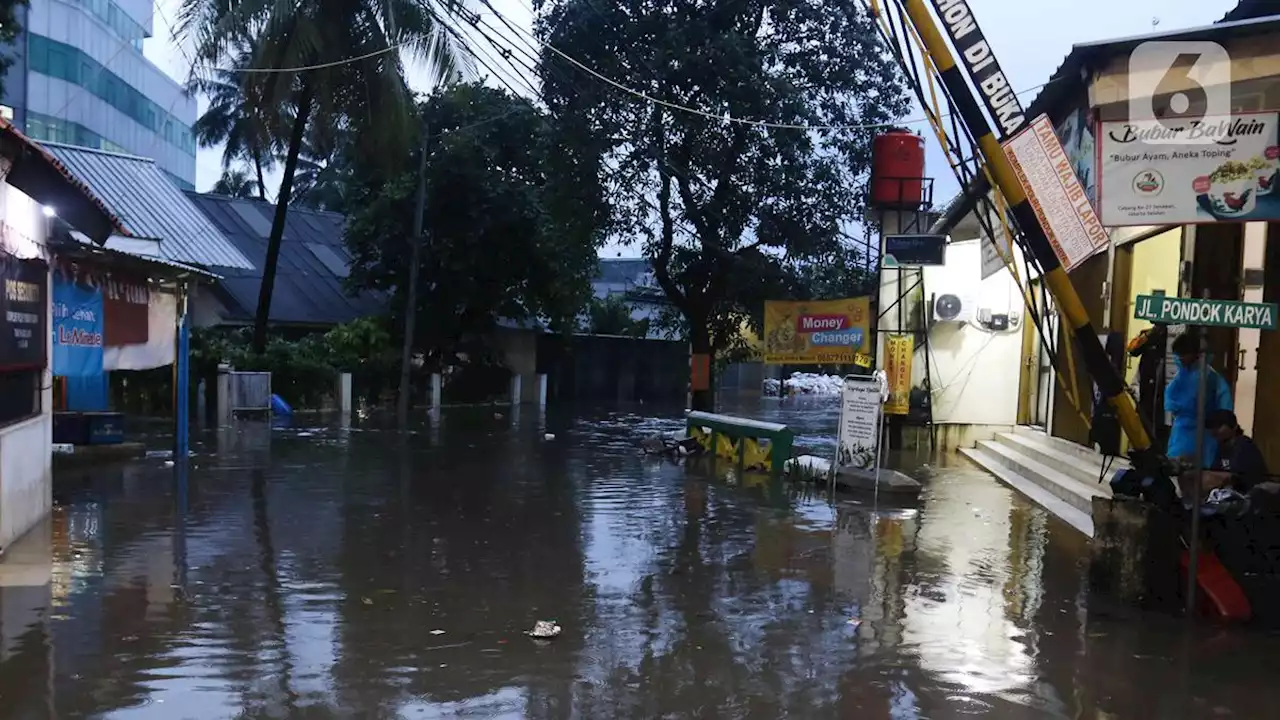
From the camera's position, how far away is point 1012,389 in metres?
18.8

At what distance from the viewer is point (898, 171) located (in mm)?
18625

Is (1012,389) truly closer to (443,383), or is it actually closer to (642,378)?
(443,383)

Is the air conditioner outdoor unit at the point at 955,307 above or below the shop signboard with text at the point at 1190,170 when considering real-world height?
below

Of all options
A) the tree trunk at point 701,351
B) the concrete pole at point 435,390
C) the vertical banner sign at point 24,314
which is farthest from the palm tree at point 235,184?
the vertical banner sign at point 24,314

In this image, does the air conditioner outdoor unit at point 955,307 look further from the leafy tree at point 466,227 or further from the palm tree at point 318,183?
the palm tree at point 318,183

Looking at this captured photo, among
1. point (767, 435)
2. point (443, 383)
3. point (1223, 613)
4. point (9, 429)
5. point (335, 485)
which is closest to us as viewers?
point (1223, 613)

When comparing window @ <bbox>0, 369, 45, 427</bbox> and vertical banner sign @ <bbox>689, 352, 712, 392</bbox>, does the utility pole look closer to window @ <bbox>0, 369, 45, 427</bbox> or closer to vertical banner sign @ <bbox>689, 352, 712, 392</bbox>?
vertical banner sign @ <bbox>689, 352, 712, 392</bbox>

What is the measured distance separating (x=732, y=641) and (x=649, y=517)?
4.52m

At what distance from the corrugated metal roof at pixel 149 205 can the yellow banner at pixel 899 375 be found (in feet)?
37.9

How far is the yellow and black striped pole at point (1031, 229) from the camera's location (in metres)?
8.58

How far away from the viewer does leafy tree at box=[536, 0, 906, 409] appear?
63.7ft

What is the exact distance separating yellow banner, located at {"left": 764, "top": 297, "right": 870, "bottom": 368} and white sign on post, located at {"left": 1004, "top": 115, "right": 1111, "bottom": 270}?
6.28 metres

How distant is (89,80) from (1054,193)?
39.3 m

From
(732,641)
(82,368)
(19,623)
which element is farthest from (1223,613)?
(82,368)
